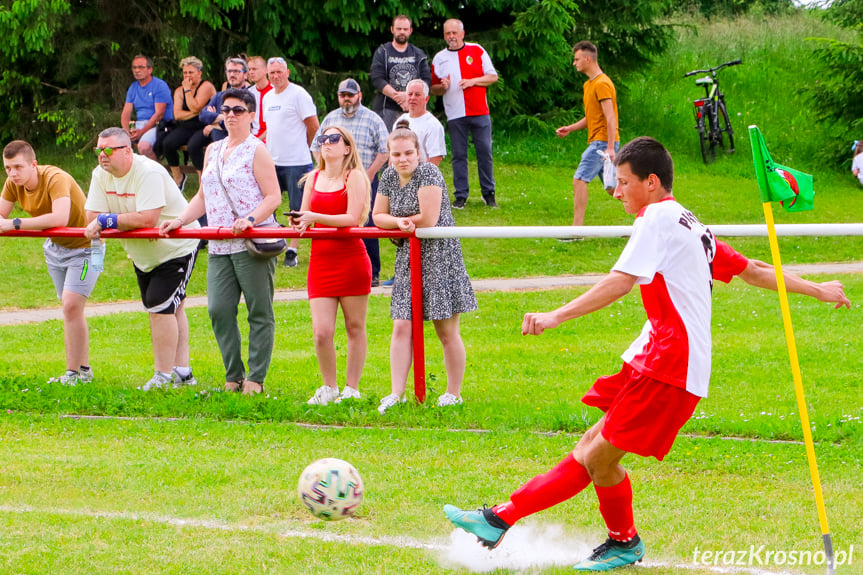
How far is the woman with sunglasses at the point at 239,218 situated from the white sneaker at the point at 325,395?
50 cm

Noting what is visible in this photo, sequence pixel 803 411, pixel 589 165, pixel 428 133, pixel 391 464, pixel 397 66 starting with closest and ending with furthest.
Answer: pixel 803 411
pixel 391 464
pixel 428 133
pixel 589 165
pixel 397 66

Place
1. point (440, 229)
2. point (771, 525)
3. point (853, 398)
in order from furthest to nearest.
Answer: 1. point (853, 398)
2. point (440, 229)
3. point (771, 525)

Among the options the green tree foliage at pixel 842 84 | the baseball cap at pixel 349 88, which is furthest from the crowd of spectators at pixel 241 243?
the green tree foliage at pixel 842 84

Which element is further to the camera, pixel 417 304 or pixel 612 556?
pixel 417 304

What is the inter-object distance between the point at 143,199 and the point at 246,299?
113 cm

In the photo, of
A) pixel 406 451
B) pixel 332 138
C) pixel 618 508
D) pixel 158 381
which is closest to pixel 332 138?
pixel 332 138

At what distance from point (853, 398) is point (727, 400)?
928mm

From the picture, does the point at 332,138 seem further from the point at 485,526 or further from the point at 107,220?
the point at 485,526

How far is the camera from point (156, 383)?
8555 millimetres

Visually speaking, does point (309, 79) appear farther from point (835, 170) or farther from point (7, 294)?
point (835, 170)

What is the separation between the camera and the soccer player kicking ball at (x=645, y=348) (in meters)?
4.43

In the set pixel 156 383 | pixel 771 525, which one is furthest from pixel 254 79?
pixel 771 525

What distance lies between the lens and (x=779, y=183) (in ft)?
15.5

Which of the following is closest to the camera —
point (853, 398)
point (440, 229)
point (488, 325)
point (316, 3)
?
point (440, 229)
